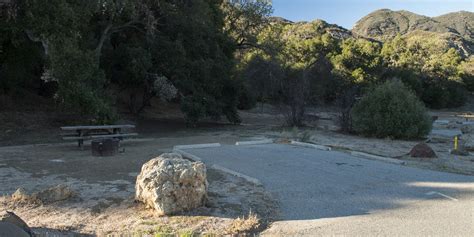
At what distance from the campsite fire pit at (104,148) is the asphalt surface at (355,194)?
6.12 feet

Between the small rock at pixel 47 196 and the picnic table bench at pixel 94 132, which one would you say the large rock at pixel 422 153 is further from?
the small rock at pixel 47 196

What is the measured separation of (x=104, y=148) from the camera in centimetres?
1106

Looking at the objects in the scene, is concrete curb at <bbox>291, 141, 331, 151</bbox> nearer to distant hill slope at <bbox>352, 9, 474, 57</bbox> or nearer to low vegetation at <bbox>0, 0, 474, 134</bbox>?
low vegetation at <bbox>0, 0, 474, 134</bbox>

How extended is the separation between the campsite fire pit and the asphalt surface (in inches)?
73.5

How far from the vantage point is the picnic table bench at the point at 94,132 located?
12.9 metres

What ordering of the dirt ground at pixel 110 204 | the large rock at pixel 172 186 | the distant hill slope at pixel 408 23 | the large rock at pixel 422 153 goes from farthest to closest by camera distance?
the distant hill slope at pixel 408 23 → the large rock at pixel 422 153 → the large rock at pixel 172 186 → the dirt ground at pixel 110 204

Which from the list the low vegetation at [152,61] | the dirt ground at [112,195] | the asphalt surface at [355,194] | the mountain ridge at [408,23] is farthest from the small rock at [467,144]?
the mountain ridge at [408,23]

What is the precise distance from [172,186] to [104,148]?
18.9 ft

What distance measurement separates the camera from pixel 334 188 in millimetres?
7383

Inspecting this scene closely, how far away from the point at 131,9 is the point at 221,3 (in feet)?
37.5

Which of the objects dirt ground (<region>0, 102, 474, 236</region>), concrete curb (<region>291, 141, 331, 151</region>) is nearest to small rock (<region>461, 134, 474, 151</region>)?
dirt ground (<region>0, 102, 474, 236</region>)

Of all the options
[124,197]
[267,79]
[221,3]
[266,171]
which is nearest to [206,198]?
[124,197]

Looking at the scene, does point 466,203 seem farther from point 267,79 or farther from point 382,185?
point 267,79

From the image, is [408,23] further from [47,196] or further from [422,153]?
[47,196]
